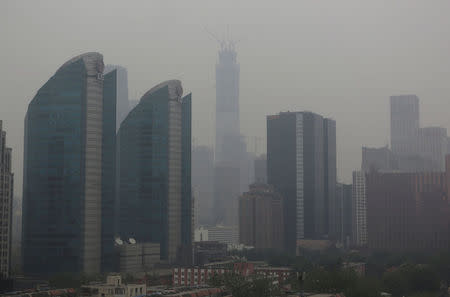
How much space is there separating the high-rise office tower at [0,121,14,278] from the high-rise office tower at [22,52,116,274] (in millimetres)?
20550

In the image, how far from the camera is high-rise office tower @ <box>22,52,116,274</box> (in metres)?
146

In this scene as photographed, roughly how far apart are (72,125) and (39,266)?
1002 inches

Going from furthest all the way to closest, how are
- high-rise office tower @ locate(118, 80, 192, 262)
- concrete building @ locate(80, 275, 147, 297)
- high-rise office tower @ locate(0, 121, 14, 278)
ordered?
1. high-rise office tower @ locate(118, 80, 192, 262)
2. high-rise office tower @ locate(0, 121, 14, 278)
3. concrete building @ locate(80, 275, 147, 297)

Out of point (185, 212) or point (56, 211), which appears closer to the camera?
point (56, 211)

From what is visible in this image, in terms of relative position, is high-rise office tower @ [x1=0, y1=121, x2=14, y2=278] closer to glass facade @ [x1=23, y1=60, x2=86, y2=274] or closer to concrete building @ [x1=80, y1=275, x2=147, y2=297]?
glass facade @ [x1=23, y1=60, x2=86, y2=274]

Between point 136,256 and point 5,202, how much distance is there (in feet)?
123

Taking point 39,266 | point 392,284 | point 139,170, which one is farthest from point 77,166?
point 392,284

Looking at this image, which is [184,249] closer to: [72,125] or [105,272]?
[105,272]

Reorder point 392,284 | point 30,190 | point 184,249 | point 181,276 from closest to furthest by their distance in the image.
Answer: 1. point 392,284
2. point 181,276
3. point 30,190
4. point 184,249

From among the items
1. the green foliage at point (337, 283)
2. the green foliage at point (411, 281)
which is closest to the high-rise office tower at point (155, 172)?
the green foliage at point (411, 281)

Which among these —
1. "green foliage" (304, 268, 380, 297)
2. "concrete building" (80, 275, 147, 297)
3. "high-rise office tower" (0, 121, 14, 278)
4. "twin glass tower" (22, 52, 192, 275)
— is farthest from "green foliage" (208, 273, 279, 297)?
"twin glass tower" (22, 52, 192, 275)

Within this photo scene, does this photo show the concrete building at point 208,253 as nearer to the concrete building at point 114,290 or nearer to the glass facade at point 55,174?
the glass facade at point 55,174

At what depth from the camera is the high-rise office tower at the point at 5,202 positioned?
124 metres

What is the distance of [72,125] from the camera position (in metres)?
148
